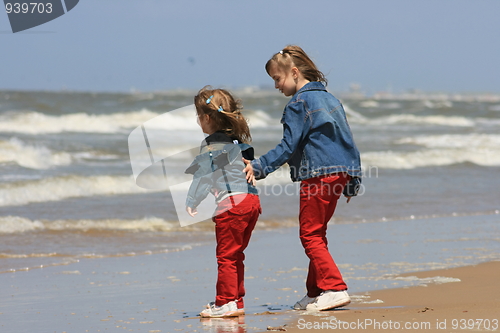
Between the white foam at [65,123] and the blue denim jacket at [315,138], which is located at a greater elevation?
the white foam at [65,123]

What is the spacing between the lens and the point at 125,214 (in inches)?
291

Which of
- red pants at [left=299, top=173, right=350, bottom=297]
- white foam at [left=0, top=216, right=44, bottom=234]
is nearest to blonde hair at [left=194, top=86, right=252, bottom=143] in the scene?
red pants at [left=299, top=173, right=350, bottom=297]

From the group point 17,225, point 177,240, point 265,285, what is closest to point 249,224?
point 265,285

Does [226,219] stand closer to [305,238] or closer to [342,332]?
[305,238]

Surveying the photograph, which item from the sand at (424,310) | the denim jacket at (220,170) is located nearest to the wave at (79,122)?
the sand at (424,310)

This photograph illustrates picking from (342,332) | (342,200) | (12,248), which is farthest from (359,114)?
(342,332)

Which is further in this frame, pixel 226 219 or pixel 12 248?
pixel 12 248

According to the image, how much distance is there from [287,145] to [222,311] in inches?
37.4

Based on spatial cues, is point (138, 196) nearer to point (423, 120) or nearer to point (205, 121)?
point (205, 121)

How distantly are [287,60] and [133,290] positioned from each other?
1.88 meters

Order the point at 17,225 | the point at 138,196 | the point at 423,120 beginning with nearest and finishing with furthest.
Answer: the point at 17,225, the point at 138,196, the point at 423,120

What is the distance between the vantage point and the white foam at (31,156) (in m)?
11.8

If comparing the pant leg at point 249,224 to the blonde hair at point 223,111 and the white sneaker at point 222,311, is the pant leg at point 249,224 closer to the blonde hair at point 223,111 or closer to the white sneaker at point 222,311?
the white sneaker at point 222,311

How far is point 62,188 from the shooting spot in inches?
355
